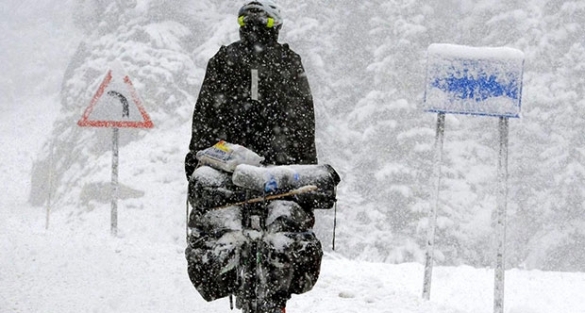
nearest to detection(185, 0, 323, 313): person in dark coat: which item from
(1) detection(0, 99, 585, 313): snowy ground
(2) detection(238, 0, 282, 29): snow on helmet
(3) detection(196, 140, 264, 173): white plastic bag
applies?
(2) detection(238, 0, 282, 29): snow on helmet

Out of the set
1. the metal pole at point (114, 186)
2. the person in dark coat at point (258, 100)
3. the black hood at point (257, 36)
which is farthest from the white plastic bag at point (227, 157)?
the metal pole at point (114, 186)

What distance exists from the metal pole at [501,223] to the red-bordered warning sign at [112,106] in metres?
4.76

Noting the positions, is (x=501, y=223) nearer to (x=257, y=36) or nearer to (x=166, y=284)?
(x=166, y=284)

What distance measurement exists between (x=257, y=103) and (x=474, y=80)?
413cm

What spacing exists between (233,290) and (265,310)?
0.74 feet

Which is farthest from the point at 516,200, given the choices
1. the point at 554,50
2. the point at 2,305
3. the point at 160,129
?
the point at 2,305

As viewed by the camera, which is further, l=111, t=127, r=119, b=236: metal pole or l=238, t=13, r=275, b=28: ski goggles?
l=111, t=127, r=119, b=236: metal pole

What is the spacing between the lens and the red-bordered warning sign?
9469 mm

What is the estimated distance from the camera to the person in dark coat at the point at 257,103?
4.18m

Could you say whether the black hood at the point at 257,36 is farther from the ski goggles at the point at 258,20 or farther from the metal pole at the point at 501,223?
the metal pole at the point at 501,223

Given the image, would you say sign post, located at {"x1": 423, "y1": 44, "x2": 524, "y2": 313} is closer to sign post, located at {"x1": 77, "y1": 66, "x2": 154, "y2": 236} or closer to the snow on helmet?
the snow on helmet

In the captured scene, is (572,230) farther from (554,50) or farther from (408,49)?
(408,49)

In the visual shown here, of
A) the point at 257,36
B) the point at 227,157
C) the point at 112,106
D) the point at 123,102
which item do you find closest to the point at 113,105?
the point at 112,106

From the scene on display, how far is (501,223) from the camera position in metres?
7.47
